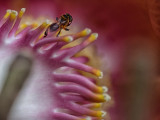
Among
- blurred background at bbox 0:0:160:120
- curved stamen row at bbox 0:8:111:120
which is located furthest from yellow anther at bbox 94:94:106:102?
blurred background at bbox 0:0:160:120

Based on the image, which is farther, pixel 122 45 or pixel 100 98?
pixel 122 45

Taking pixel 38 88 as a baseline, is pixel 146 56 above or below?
above

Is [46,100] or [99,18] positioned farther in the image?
[99,18]

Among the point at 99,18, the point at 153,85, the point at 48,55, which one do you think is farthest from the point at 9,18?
the point at 153,85

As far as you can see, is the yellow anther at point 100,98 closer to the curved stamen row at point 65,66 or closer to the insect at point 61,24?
the curved stamen row at point 65,66

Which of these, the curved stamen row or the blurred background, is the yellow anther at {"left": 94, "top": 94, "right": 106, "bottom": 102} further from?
the blurred background

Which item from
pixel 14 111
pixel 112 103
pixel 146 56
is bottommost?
pixel 14 111

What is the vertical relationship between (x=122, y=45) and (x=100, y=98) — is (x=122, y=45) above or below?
above

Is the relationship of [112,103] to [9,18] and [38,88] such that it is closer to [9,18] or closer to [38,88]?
[38,88]

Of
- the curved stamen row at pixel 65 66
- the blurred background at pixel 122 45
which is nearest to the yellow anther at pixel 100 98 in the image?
the curved stamen row at pixel 65 66
